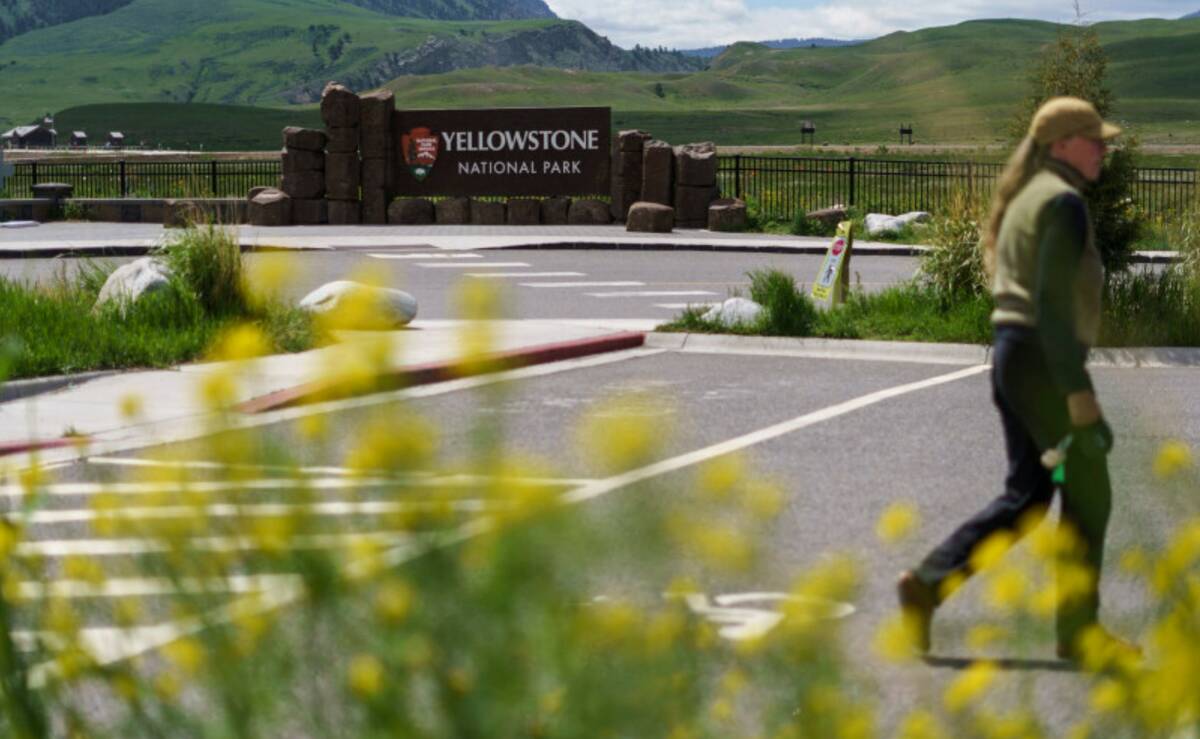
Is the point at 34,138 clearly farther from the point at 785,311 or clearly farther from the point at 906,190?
the point at 785,311

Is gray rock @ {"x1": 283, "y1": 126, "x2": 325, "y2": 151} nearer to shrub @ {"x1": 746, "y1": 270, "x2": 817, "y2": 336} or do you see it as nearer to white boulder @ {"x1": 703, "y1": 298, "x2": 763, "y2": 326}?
white boulder @ {"x1": 703, "y1": 298, "x2": 763, "y2": 326}

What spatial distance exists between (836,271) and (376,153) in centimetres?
1796

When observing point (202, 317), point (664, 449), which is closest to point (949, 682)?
point (664, 449)

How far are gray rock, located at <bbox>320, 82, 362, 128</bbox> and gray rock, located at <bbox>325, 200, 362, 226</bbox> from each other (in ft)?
4.65

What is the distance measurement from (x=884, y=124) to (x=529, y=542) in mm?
185275

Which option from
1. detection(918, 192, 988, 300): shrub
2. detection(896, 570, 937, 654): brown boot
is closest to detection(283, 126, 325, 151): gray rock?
detection(918, 192, 988, 300): shrub

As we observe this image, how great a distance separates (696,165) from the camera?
3462cm

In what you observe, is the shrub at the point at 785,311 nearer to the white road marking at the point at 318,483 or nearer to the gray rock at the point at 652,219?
the white road marking at the point at 318,483

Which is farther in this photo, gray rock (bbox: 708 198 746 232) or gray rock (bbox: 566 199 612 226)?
gray rock (bbox: 566 199 612 226)

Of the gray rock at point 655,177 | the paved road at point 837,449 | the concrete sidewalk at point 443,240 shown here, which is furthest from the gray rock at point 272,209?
the paved road at point 837,449

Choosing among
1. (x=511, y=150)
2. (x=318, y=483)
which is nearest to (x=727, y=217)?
(x=511, y=150)

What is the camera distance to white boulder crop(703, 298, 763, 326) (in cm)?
1823

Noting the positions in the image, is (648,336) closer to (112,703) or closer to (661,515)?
(112,703)

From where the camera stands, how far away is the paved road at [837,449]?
679cm
